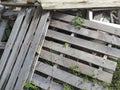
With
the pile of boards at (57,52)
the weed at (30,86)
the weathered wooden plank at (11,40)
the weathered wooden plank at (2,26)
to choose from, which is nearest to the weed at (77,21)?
the pile of boards at (57,52)

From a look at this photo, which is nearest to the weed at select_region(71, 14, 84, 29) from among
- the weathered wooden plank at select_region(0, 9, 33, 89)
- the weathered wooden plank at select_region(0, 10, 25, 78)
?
the weathered wooden plank at select_region(0, 9, 33, 89)

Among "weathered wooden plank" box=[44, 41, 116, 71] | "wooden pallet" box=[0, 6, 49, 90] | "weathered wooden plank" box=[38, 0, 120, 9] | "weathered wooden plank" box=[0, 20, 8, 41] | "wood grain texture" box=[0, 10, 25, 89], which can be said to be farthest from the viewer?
"weathered wooden plank" box=[0, 20, 8, 41]

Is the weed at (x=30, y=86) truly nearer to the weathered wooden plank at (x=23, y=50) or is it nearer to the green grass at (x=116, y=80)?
the weathered wooden plank at (x=23, y=50)

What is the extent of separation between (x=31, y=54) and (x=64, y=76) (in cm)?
65

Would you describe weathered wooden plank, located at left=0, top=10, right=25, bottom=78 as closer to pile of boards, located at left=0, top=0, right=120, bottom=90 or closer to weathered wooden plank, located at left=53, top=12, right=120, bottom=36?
pile of boards, located at left=0, top=0, right=120, bottom=90

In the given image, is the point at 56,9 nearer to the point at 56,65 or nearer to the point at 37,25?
the point at 37,25

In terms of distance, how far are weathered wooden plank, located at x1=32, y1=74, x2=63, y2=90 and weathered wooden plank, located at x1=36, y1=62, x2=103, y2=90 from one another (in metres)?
0.10

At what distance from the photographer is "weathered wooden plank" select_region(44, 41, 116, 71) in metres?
4.23

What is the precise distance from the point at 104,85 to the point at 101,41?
0.81 metres

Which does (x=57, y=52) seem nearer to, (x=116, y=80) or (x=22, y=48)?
(x=22, y=48)

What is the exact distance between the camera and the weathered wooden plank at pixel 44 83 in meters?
4.21

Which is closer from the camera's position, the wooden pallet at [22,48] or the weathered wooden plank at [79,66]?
the weathered wooden plank at [79,66]

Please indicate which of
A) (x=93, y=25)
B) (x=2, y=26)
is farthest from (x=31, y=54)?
(x=2, y=26)

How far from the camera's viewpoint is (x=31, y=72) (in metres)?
4.35
